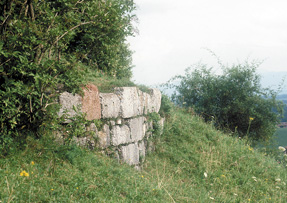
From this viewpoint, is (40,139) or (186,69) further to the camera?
(186,69)

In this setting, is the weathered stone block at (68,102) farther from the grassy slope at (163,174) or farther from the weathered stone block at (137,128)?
the weathered stone block at (137,128)

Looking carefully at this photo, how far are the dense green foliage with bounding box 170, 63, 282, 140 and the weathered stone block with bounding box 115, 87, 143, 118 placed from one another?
6.77 meters

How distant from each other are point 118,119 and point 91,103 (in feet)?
3.11

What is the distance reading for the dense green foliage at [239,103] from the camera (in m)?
13.7

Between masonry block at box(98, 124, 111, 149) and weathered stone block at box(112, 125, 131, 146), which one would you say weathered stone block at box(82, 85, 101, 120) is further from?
weathered stone block at box(112, 125, 131, 146)

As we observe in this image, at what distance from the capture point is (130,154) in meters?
7.16

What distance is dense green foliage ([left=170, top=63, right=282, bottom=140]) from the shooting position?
13656mm

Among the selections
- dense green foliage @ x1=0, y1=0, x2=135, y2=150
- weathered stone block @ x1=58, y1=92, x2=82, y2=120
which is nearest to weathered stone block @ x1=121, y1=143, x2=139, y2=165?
weathered stone block @ x1=58, y1=92, x2=82, y2=120

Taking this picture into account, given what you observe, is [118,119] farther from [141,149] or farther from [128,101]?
[141,149]

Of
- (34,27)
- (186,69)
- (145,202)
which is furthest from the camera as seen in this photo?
(186,69)

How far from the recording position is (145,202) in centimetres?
456

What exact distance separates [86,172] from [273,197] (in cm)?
470

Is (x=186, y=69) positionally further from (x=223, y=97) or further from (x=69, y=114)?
(x=69, y=114)

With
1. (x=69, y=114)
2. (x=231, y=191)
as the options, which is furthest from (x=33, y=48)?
(x=231, y=191)
